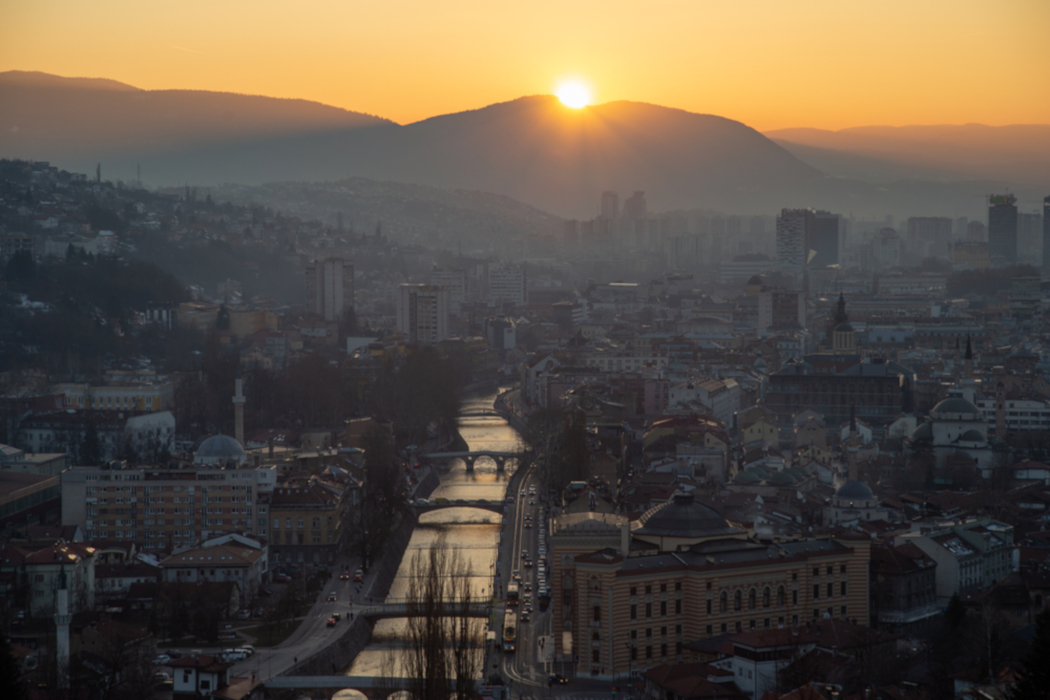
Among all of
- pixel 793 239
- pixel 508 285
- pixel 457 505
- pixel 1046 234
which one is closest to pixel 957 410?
pixel 457 505

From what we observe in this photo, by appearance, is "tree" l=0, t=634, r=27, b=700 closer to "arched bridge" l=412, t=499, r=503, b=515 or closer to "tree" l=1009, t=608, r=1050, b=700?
"tree" l=1009, t=608, r=1050, b=700

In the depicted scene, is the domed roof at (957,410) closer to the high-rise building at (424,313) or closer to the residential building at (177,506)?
the residential building at (177,506)

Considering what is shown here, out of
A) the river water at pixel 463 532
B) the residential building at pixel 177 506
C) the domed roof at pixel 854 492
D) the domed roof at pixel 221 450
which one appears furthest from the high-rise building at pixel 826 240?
the residential building at pixel 177 506

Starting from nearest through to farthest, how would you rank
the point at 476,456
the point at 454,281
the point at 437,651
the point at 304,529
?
the point at 437,651, the point at 304,529, the point at 476,456, the point at 454,281

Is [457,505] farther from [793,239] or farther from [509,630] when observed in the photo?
[793,239]

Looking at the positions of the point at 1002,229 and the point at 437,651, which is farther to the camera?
the point at 1002,229
